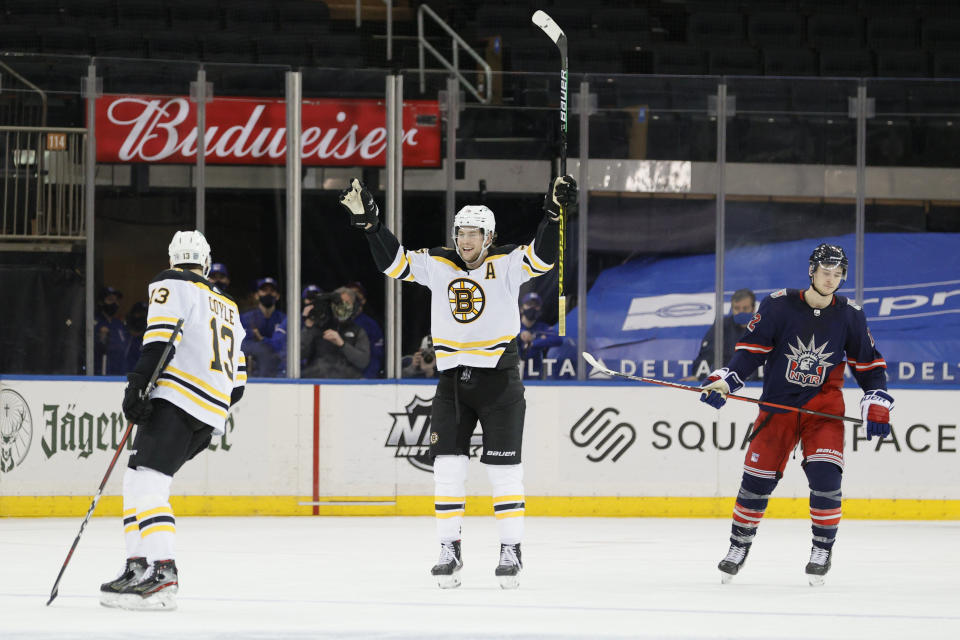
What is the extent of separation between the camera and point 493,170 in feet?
28.6

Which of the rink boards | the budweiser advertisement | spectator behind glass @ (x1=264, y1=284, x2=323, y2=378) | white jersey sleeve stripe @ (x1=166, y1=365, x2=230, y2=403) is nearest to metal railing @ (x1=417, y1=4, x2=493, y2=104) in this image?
the budweiser advertisement

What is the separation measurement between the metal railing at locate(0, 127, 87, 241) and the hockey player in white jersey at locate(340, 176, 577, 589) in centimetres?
346

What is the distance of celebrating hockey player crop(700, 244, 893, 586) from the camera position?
5.57 metres

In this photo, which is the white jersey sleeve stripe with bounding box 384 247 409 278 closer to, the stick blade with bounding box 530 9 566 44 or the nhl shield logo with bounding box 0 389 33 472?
the stick blade with bounding box 530 9 566 44

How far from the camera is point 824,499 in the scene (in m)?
5.58

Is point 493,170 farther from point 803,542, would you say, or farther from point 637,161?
point 803,542

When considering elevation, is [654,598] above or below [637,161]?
below

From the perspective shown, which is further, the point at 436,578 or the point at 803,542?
the point at 803,542

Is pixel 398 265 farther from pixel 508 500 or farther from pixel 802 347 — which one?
pixel 802 347

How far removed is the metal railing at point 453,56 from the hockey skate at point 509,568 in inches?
155

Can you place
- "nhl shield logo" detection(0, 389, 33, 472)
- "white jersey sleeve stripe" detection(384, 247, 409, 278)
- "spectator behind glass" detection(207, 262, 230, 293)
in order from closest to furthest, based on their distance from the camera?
"white jersey sleeve stripe" detection(384, 247, 409, 278)
"nhl shield logo" detection(0, 389, 33, 472)
"spectator behind glass" detection(207, 262, 230, 293)

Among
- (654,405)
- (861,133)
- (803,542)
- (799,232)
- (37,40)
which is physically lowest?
(803,542)

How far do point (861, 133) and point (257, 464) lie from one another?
411cm

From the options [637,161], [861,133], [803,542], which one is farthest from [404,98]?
[803,542]
